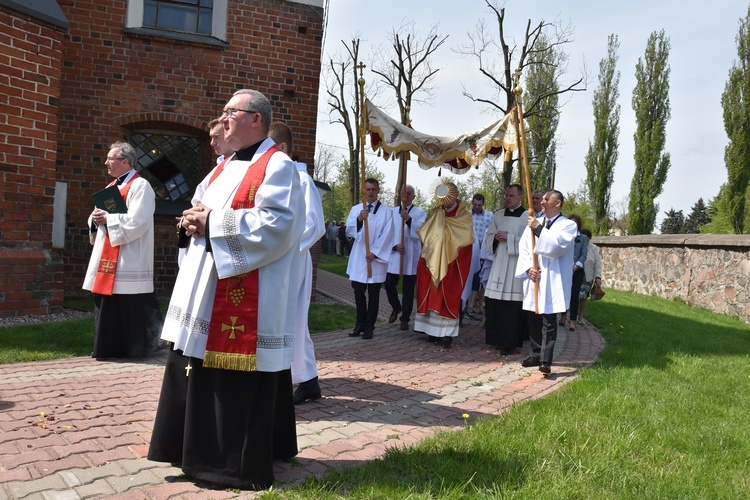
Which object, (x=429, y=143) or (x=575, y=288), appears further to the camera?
(x=575, y=288)

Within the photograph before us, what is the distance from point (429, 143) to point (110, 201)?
4916mm

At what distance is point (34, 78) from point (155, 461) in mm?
6551

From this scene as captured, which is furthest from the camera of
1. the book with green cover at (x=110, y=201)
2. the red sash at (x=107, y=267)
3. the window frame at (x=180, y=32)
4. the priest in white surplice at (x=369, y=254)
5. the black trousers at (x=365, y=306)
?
the window frame at (x=180, y=32)

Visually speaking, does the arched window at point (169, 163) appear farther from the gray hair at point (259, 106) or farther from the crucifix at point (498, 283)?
the gray hair at point (259, 106)

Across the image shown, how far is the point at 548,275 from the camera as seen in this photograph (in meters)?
7.16

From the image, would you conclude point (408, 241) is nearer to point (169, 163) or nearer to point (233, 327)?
point (169, 163)

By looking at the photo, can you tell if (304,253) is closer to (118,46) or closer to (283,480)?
(283,480)

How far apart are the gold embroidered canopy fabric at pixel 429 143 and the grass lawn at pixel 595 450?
13.0ft

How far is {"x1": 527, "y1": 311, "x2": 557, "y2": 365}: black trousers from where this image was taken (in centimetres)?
702

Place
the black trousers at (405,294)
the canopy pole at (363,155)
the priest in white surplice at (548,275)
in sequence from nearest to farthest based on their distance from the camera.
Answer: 1. the priest in white surplice at (548,275)
2. the canopy pole at (363,155)
3. the black trousers at (405,294)

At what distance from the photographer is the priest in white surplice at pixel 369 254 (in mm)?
8938

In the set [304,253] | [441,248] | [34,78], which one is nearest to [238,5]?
[34,78]

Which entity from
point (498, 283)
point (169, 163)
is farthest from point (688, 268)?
point (169, 163)

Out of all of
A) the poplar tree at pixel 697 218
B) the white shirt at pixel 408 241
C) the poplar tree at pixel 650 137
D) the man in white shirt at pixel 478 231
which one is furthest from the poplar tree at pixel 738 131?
the poplar tree at pixel 697 218
